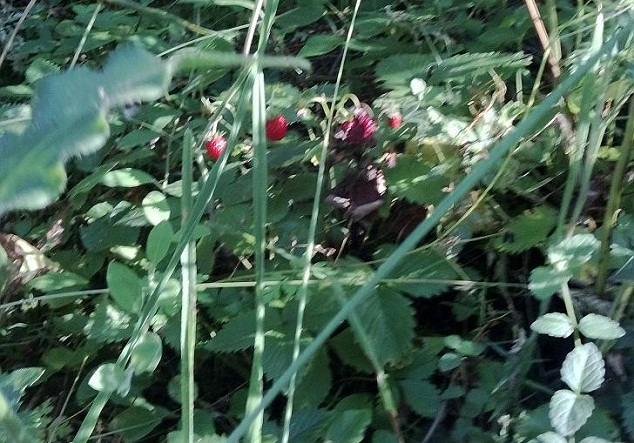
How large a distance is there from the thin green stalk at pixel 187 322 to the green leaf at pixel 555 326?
30 centimetres

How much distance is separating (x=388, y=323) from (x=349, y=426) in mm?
119

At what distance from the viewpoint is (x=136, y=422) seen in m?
0.77

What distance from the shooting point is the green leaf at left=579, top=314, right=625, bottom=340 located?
0.62m

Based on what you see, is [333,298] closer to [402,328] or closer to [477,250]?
[402,328]

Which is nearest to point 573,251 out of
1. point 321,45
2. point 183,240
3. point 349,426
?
point 349,426

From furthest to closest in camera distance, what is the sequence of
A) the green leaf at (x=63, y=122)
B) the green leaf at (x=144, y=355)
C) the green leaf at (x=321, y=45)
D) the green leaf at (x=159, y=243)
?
the green leaf at (x=321, y=45) → the green leaf at (x=159, y=243) → the green leaf at (x=144, y=355) → the green leaf at (x=63, y=122)

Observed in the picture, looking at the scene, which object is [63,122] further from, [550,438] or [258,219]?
[550,438]

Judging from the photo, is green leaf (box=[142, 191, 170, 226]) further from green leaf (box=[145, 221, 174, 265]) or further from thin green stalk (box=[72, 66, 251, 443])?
thin green stalk (box=[72, 66, 251, 443])

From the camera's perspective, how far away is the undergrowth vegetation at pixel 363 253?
668 mm

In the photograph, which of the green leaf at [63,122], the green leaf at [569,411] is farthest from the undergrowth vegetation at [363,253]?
the green leaf at [63,122]

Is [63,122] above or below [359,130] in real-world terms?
above

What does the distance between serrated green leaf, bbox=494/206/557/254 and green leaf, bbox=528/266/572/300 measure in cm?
11

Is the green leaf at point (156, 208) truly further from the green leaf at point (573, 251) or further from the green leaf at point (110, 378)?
the green leaf at point (573, 251)

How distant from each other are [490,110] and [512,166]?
8 cm
